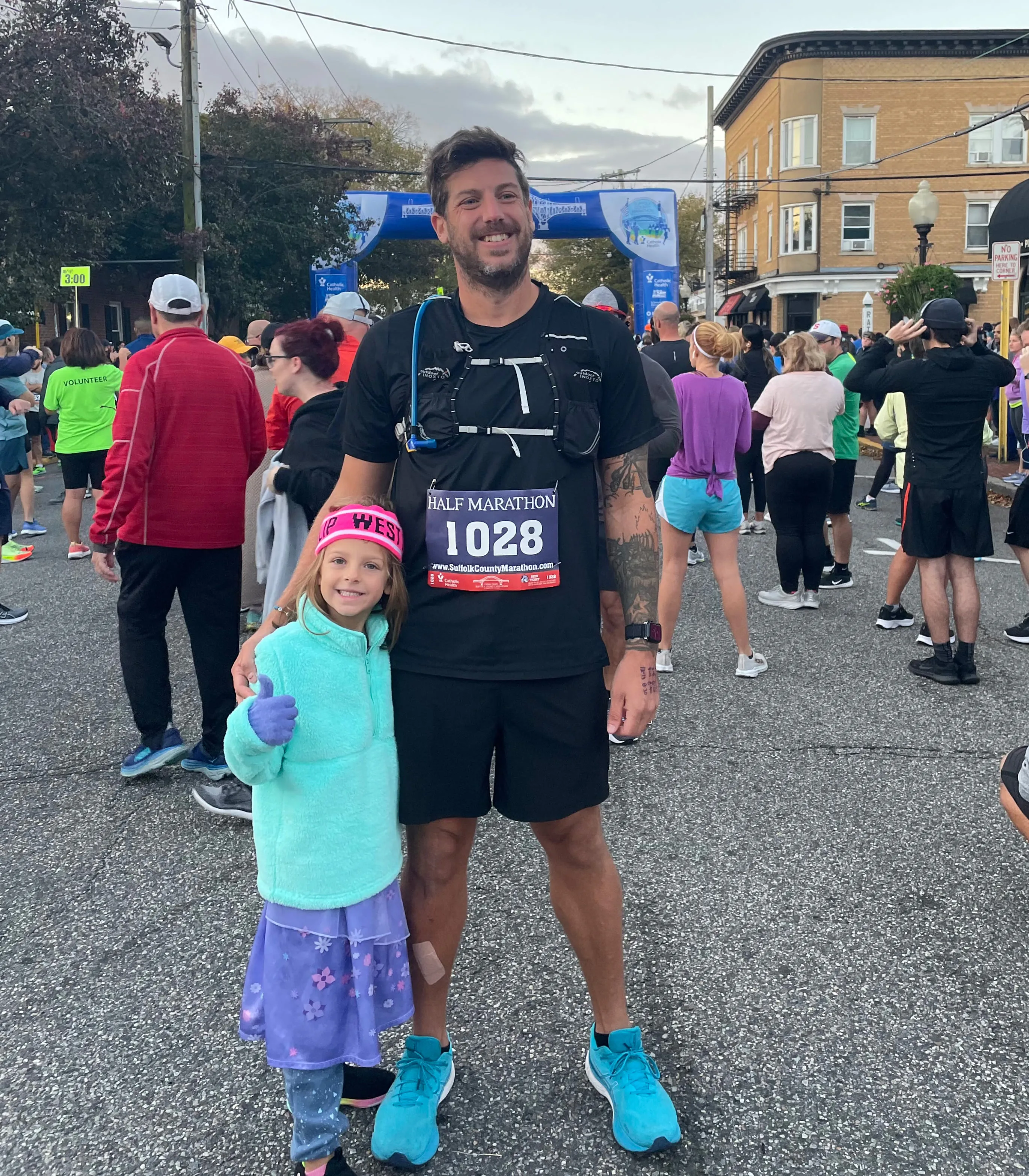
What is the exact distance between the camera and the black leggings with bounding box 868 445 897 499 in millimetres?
11102

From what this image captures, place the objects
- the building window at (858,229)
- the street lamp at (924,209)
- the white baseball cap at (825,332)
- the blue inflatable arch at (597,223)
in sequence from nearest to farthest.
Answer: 1. the white baseball cap at (825,332)
2. the street lamp at (924,209)
3. the blue inflatable arch at (597,223)
4. the building window at (858,229)

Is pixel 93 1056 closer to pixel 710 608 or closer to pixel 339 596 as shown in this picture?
pixel 339 596

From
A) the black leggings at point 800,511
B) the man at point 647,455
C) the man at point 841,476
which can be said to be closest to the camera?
the man at point 647,455

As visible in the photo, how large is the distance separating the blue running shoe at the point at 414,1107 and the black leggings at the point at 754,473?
8.08m

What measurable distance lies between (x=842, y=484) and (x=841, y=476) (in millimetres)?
65

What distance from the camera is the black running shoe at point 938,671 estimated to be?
5.59 meters

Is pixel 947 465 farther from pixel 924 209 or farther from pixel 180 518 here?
pixel 924 209

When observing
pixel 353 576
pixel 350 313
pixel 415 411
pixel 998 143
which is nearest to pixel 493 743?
pixel 353 576

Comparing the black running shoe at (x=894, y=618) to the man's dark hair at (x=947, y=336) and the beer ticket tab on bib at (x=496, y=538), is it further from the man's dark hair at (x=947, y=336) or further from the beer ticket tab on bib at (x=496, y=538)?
the beer ticket tab on bib at (x=496, y=538)

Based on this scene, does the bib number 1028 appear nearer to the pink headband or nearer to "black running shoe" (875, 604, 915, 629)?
the pink headband

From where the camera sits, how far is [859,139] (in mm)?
39688

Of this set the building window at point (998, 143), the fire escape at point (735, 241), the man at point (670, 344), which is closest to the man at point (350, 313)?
the man at point (670, 344)

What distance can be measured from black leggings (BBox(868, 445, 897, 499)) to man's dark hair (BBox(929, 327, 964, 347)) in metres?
5.55

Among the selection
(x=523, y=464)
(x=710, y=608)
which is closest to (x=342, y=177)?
(x=710, y=608)
